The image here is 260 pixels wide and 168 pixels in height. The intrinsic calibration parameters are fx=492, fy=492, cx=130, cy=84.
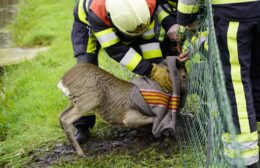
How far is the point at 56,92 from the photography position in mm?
6086

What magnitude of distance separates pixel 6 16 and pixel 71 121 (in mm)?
8934

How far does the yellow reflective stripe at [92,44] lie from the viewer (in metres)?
4.50

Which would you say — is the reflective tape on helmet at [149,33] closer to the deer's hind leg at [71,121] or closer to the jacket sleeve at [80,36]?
the jacket sleeve at [80,36]

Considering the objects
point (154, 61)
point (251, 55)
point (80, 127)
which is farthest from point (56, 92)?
point (251, 55)

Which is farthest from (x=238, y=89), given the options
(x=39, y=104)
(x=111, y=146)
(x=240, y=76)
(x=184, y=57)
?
(x=39, y=104)

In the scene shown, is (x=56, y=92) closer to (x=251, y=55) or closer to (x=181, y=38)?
(x=181, y=38)

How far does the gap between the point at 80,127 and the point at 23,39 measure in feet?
18.8

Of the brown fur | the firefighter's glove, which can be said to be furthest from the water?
the firefighter's glove

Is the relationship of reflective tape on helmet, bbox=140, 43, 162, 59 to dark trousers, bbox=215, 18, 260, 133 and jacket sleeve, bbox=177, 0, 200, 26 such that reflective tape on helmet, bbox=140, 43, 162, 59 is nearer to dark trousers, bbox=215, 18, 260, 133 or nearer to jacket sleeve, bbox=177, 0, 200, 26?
jacket sleeve, bbox=177, 0, 200, 26

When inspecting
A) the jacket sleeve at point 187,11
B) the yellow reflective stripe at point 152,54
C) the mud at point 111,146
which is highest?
the jacket sleeve at point 187,11

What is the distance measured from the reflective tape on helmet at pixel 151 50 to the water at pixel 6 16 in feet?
20.1

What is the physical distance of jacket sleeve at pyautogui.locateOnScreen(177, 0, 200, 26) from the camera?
345 centimetres

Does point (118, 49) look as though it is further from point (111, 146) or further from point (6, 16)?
point (6, 16)

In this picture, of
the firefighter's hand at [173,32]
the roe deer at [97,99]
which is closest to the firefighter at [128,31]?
the firefighter's hand at [173,32]
